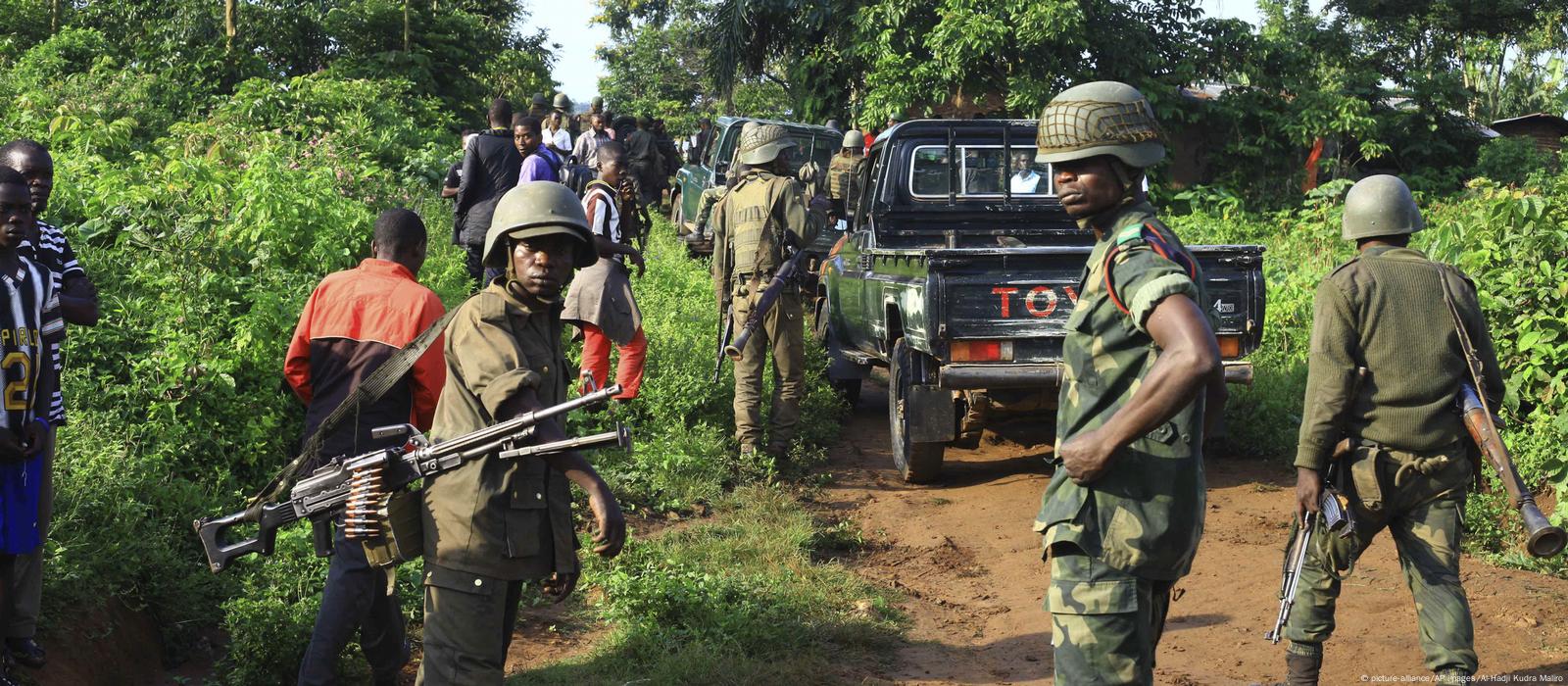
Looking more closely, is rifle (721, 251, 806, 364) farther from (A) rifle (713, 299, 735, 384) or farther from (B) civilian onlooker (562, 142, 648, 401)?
(B) civilian onlooker (562, 142, 648, 401)

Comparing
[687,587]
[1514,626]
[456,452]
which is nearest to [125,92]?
[687,587]

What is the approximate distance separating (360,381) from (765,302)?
149 inches

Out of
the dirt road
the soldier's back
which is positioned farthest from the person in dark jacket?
the soldier's back

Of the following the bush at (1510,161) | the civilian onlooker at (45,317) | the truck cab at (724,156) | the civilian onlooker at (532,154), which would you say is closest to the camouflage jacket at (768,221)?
the civilian onlooker at (532,154)

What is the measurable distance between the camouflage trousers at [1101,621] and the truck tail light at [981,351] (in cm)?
428

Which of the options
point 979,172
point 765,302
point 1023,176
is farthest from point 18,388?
point 1023,176

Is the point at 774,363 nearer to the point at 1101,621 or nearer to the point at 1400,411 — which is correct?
the point at 1400,411

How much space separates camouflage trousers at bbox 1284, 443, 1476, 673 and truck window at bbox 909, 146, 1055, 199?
5.27m

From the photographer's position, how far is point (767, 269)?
314 inches

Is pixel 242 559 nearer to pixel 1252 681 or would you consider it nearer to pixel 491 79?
pixel 1252 681

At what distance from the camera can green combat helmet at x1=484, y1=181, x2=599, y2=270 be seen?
3414 mm

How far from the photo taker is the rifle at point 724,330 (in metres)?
8.23

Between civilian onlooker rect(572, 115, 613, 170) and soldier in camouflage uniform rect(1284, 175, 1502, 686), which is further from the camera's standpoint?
civilian onlooker rect(572, 115, 613, 170)

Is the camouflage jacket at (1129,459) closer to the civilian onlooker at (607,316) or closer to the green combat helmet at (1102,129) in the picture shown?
the green combat helmet at (1102,129)
